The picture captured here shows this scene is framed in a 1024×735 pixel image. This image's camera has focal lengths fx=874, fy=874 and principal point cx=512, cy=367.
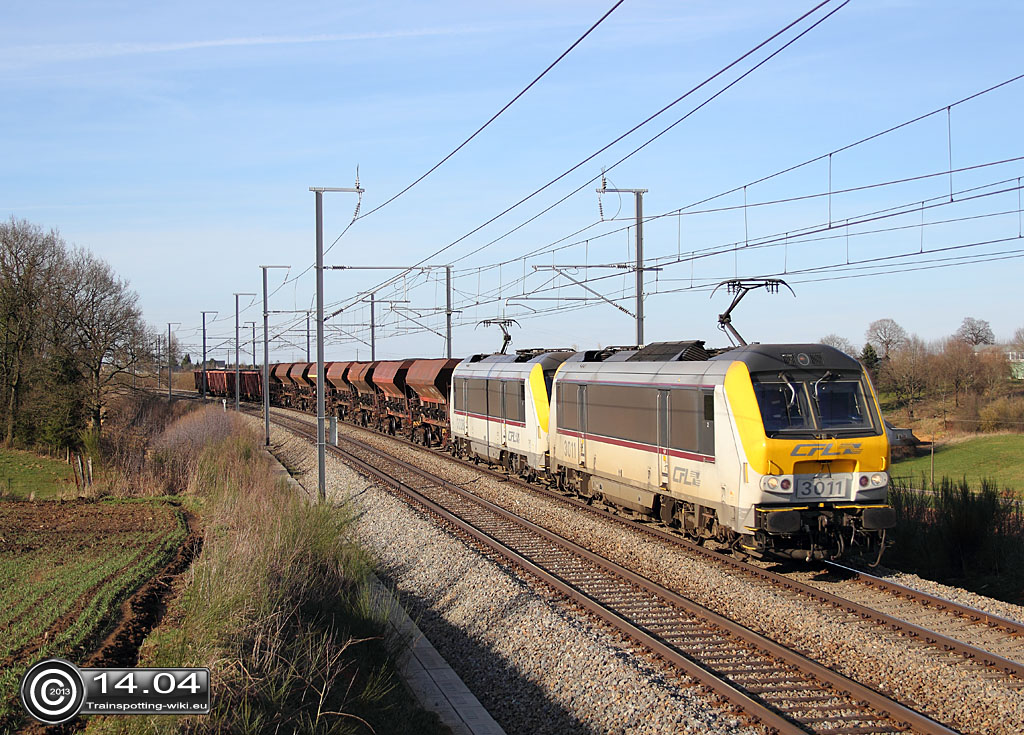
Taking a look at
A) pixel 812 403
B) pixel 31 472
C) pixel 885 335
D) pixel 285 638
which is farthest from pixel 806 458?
pixel 885 335

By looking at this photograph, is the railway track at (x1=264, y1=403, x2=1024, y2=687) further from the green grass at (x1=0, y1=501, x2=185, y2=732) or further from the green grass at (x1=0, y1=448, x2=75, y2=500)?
the green grass at (x1=0, y1=448, x2=75, y2=500)

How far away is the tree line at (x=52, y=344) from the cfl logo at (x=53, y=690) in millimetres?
37862

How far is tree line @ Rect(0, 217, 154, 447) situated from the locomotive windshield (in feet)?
117

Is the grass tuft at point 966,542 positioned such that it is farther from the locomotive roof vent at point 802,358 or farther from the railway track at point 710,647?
the railway track at point 710,647

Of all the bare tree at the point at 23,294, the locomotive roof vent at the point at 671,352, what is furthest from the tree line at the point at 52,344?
the locomotive roof vent at the point at 671,352

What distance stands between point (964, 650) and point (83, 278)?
41.7m

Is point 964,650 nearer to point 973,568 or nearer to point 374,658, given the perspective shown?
point 374,658

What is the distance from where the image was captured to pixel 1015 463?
118ft

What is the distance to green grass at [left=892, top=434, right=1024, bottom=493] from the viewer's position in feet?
112

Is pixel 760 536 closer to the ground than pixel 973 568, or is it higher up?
higher up

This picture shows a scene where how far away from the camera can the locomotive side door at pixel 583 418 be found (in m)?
16.8

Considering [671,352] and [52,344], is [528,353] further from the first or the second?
[52,344]

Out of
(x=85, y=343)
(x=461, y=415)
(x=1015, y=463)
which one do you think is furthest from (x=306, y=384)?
(x=1015, y=463)

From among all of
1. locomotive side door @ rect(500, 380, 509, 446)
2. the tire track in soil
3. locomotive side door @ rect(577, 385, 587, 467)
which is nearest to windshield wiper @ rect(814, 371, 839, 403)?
locomotive side door @ rect(577, 385, 587, 467)
